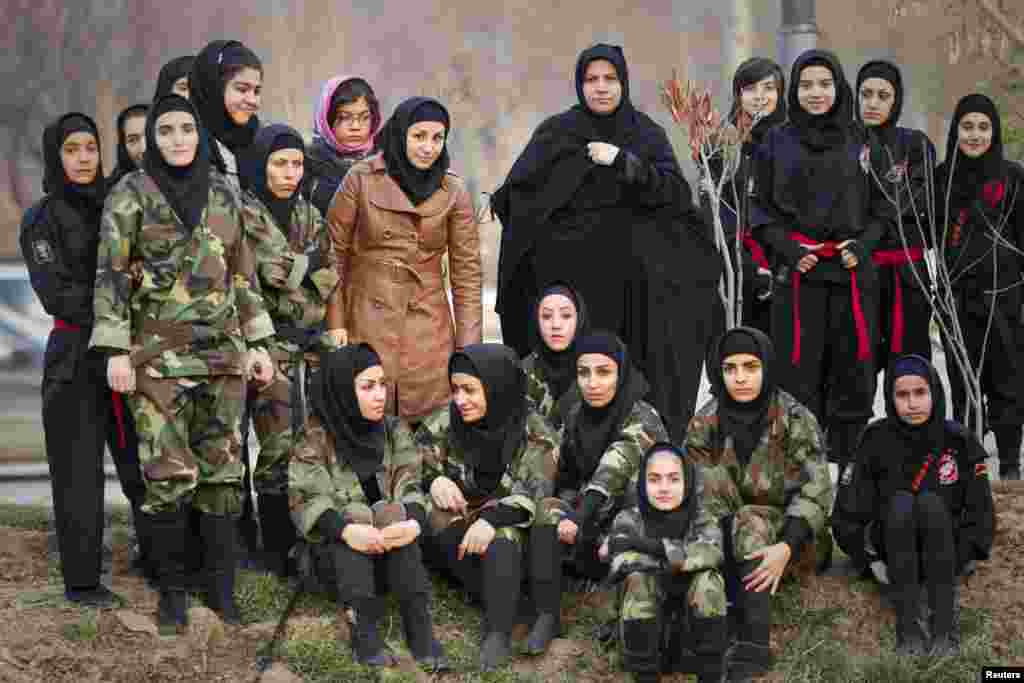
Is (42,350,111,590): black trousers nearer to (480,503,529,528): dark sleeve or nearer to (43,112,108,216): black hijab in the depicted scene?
(43,112,108,216): black hijab

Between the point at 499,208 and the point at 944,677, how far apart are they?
2485 mm

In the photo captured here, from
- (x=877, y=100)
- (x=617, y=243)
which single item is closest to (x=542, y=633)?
(x=617, y=243)

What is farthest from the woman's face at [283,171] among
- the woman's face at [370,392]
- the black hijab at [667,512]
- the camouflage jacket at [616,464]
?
the black hijab at [667,512]

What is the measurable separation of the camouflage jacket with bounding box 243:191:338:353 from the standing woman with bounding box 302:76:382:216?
1.64 ft

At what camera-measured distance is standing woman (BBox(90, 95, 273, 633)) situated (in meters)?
5.96

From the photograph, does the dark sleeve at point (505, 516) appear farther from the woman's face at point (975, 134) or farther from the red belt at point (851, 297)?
the woman's face at point (975, 134)

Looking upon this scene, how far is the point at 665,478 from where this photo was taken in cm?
596

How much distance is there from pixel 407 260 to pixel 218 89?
933mm

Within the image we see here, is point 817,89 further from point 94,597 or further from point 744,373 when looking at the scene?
point 94,597

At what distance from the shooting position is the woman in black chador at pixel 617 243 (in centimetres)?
709

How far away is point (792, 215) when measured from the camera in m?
7.38

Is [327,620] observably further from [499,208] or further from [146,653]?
[499,208]

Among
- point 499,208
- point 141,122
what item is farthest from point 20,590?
point 499,208

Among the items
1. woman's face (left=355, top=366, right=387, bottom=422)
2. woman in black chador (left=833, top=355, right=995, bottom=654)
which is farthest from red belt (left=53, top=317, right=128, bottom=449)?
woman in black chador (left=833, top=355, right=995, bottom=654)
